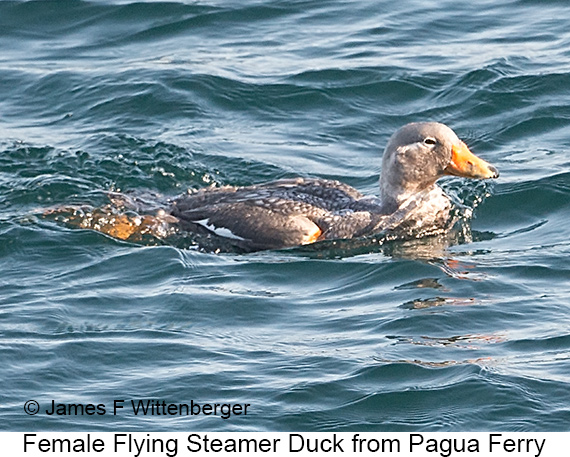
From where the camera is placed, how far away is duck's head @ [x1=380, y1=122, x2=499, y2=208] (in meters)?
9.91

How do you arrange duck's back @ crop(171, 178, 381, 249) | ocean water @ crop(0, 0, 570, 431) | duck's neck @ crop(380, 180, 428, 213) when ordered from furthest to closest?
duck's neck @ crop(380, 180, 428, 213) < duck's back @ crop(171, 178, 381, 249) < ocean water @ crop(0, 0, 570, 431)

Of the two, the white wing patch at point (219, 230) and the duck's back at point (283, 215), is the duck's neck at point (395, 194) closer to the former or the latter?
the duck's back at point (283, 215)

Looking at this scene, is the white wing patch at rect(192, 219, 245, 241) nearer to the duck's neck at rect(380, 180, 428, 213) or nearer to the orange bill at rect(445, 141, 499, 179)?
the duck's neck at rect(380, 180, 428, 213)

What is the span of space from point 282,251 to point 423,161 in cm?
120

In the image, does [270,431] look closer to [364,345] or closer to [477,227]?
[364,345]

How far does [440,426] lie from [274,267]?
282 cm

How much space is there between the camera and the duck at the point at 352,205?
32.4 feet

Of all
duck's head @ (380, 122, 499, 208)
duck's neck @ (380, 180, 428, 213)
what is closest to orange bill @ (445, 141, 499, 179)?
duck's head @ (380, 122, 499, 208)

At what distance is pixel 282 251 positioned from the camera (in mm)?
9781

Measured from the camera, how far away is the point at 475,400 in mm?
7148

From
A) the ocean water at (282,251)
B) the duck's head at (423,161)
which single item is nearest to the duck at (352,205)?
the duck's head at (423,161)

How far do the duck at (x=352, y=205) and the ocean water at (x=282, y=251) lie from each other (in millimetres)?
151

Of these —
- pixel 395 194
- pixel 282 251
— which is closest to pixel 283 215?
pixel 282 251

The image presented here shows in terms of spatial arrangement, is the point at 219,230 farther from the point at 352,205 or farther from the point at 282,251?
the point at 352,205
